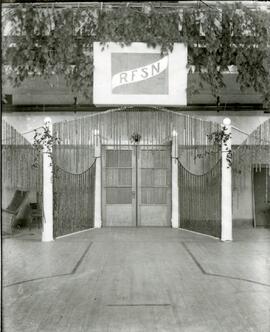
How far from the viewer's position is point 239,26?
3.59 m

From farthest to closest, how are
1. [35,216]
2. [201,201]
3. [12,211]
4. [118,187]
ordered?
[118,187] < [35,216] < [201,201] < [12,211]

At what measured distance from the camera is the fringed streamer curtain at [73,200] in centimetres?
861

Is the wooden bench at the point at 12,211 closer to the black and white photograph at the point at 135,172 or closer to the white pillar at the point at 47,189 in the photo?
the black and white photograph at the point at 135,172

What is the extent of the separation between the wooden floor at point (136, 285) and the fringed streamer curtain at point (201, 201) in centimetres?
74

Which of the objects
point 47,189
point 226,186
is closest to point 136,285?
point 47,189

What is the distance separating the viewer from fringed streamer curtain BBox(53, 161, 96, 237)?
8609 millimetres

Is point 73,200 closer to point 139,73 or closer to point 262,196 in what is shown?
point 262,196

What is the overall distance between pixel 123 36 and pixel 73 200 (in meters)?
5.94

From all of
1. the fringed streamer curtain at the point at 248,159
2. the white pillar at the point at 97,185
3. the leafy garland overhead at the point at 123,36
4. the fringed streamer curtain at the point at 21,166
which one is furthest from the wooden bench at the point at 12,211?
the leafy garland overhead at the point at 123,36

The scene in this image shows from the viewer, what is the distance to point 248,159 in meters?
10.4

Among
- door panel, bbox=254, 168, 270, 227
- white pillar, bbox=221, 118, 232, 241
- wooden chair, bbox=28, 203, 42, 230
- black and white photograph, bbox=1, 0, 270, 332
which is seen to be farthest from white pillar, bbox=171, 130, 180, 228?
wooden chair, bbox=28, 203, 42, 230

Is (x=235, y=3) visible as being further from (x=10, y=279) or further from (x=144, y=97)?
(x=10, y=279)

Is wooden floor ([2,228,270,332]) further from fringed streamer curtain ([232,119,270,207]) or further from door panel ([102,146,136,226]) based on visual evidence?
fringed streamer curtain ([232,119,270,207])

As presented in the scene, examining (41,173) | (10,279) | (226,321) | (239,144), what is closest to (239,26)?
A: (226,321)
